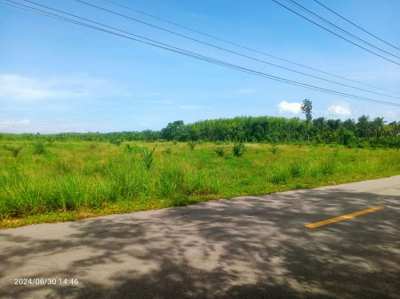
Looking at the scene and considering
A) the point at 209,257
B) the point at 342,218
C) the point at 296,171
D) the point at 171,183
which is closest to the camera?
the point at 209,257

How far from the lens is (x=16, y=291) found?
2.72 m

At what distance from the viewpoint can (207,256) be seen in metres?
3.64

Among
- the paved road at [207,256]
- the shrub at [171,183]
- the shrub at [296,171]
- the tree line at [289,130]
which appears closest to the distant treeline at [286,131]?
Answer: the tree line at [289,130]

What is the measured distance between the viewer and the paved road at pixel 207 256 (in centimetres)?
287

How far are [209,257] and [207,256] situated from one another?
38 mm

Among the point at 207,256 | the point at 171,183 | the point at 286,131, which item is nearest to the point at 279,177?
the point at 171,183

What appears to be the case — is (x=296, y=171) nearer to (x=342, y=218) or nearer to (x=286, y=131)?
(x=342, y=218)

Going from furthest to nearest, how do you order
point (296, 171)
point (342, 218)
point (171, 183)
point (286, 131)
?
point (286, 131) < point (296, 171) < point (171, 183) < point (342, 218)

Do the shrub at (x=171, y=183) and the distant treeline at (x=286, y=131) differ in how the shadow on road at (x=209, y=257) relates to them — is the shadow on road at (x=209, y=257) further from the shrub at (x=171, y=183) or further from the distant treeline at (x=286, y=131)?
the distant treeline at (x=286, y=131)

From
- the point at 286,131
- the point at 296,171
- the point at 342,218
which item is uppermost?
the point at 286,131

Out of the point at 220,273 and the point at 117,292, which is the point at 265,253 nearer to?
the point at 220,273

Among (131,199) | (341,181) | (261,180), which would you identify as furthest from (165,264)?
(341,181)

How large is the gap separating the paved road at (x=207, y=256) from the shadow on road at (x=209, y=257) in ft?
0.04

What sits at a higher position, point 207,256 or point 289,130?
point 289,130
